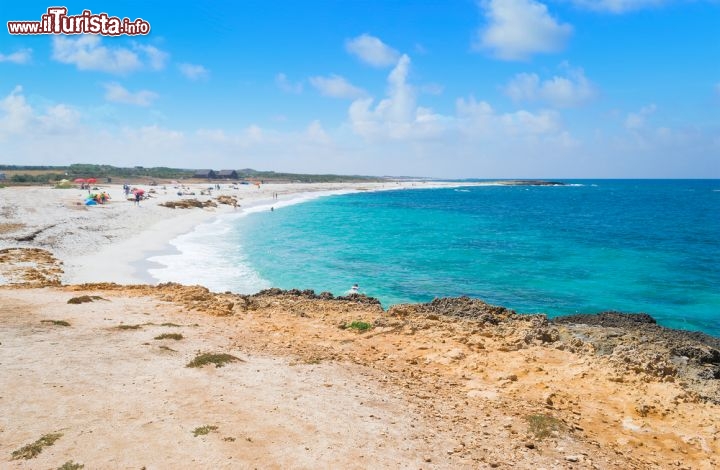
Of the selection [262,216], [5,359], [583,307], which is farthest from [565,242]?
[5,359]

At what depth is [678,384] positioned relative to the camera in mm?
11984

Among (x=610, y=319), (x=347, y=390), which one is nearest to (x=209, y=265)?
(x=347, y=390)

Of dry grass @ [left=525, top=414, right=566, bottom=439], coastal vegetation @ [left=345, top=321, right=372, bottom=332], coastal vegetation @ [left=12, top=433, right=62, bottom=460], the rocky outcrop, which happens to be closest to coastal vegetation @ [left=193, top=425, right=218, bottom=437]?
coastal vegetation @ [left=12, top=433, right=62, bottom=460]

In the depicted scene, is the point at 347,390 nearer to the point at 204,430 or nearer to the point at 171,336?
the point at 204,430

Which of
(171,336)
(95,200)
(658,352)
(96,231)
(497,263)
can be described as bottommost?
(497,263)

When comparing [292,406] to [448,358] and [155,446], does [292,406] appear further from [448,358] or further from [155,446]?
[448,358]

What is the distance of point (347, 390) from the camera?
11.2m

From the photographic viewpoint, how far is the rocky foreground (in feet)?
27.5

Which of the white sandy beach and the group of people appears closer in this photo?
the white sandy beach

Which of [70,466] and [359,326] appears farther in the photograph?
[359,326]

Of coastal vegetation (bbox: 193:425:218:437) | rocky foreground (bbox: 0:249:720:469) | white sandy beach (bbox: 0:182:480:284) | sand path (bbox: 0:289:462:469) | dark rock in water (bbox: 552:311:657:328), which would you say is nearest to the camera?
sand path (bbox: 0:289:462:469)

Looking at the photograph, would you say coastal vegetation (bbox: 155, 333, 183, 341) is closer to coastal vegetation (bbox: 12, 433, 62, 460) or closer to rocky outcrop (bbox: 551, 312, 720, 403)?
coastal vegetation (bbox: 12, 433, 62, 460)

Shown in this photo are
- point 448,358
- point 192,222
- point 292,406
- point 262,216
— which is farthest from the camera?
point 262,216

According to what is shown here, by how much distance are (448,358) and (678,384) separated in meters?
6.36
